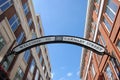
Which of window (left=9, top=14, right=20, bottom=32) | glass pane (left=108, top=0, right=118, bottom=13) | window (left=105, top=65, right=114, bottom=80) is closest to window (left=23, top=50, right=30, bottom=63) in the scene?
window (left=9, top=14, right=20, bottom=32)

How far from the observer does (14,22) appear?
898 inches

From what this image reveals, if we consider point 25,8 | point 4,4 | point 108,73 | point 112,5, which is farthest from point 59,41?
point 25,8

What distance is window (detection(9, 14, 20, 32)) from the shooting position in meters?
22.0

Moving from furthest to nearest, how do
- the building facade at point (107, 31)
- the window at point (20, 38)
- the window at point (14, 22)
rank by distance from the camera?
1. the window at point (20, 38)
2. the window at point (14, 22)
3. the building facade at point (107, 31)

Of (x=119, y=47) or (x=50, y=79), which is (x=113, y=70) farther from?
(x=50, y=79)

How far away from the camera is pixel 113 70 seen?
19766 millimetres

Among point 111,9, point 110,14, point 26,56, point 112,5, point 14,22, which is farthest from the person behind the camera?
point 26,56

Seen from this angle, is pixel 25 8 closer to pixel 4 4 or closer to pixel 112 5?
pixel 4 4

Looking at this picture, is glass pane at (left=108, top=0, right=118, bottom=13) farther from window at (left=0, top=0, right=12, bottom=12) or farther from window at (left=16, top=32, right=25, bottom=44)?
window at (left=16, top=32, right=25, bottom=44)

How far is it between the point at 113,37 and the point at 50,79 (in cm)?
3223

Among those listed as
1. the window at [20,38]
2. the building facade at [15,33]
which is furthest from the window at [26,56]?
the window at [20,38]

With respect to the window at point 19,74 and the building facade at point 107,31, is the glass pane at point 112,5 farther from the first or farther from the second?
the window at point 19,74

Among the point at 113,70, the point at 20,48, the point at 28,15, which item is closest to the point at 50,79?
the point at 28,15

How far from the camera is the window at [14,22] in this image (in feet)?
72.2
